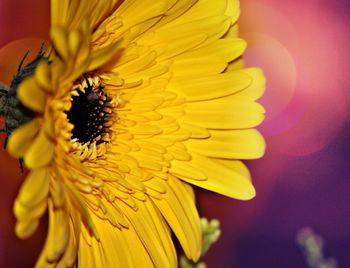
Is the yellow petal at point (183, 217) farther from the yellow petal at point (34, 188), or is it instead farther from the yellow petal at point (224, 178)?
the yellow petal at point (34, 188)

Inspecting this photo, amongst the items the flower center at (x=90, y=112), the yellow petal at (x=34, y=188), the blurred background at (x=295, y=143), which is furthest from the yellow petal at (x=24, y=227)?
the blurred background at (x=295, y=143)

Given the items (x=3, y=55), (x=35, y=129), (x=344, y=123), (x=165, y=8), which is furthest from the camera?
(x=344, y=123)

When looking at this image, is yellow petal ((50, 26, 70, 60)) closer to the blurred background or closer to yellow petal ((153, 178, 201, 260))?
yellow petal ((153, 178, 201, 260))

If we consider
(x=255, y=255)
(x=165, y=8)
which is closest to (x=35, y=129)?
(x=165, y=8)

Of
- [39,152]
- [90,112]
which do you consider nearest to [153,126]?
[90,112]

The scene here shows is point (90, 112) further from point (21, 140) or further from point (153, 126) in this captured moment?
point (21, 140)

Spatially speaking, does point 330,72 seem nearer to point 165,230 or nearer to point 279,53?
point 279,53

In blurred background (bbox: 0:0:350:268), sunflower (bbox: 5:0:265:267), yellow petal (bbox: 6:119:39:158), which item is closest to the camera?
yellow petal (bbox: 6:119:39:158)

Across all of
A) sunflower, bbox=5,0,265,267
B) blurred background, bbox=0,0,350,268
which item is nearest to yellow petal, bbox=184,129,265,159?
sunflower, bbox=5,0,265,267
